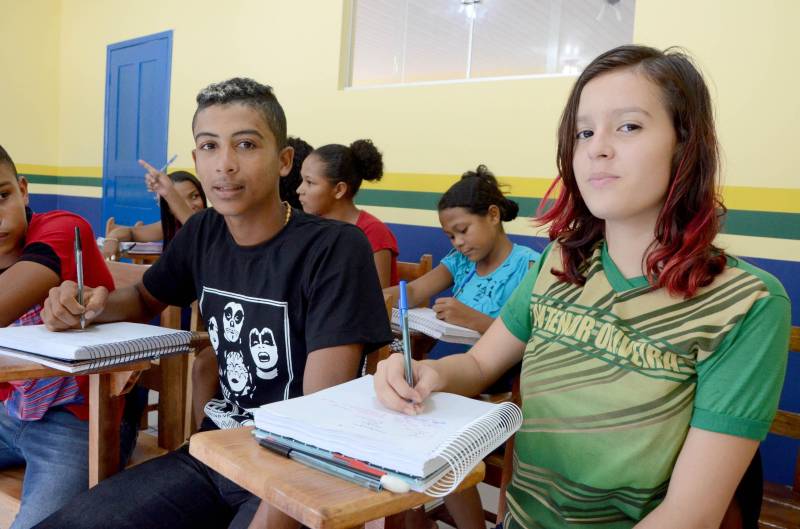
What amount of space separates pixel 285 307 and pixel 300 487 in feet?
1.99

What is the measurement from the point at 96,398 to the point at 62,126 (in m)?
5.55

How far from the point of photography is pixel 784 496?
1392 mm

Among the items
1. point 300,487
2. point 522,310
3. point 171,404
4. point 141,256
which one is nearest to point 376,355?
point 522,310

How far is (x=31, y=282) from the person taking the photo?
1.30 metres

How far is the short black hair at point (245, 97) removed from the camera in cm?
127

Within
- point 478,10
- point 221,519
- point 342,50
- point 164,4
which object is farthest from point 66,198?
point 221,519

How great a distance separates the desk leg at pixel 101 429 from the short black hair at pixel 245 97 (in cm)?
55

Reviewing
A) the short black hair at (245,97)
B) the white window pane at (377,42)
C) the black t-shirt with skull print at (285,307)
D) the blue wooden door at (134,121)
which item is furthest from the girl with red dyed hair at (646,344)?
the blue wooden door at (134,121)

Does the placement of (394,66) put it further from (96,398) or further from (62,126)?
(62,126)

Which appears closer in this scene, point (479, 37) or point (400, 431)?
point (400, 431)

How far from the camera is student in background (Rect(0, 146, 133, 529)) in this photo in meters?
1.20

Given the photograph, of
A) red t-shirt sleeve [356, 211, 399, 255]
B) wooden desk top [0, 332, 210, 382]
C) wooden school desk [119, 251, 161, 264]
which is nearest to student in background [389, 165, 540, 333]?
red t-shirt sleeve [356, 211, 399, 255]

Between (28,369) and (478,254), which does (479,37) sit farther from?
(28,369)

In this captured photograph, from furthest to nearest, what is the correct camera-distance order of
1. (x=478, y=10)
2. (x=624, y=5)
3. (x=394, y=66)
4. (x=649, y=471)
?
(x=394, y=66), (x=478, y=10), (x=624, y=5), (x=649, y=471)
